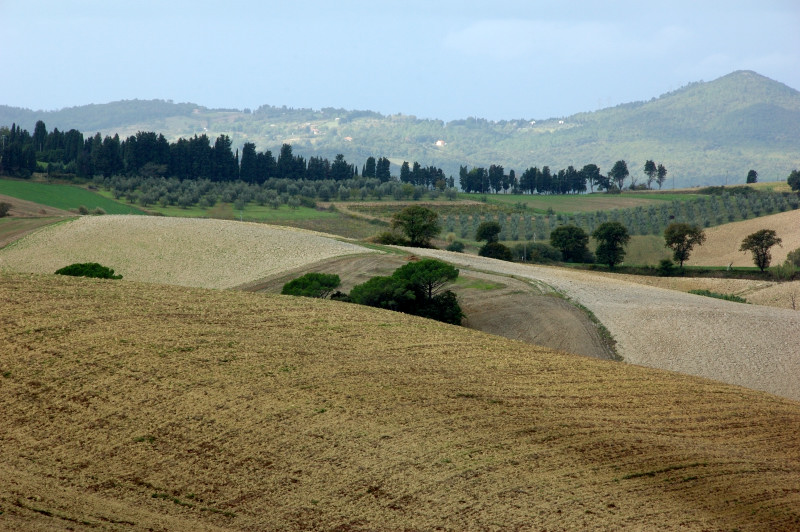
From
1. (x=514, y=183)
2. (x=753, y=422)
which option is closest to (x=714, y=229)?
(x=514, y=183)

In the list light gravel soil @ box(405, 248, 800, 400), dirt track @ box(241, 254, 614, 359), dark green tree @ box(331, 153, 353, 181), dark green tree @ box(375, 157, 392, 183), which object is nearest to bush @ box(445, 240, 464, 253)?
dirt track @ box(241, 254, 614, 359)

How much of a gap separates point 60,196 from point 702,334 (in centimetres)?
8554

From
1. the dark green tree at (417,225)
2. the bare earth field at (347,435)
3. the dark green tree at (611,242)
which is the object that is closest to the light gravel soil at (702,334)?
the bare earth field at (347,435)

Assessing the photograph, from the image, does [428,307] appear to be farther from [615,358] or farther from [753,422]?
[753,422]

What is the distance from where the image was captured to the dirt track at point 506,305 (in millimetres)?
40062

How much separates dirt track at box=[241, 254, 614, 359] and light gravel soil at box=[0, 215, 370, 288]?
3.39 meters

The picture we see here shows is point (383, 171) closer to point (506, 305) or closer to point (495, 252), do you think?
point (495, 252)

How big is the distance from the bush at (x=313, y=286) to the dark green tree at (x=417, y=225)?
3556 cm

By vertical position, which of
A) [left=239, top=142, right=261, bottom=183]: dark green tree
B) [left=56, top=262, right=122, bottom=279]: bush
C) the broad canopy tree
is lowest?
[left=56, top=262, right=122, bottom=279]: bush

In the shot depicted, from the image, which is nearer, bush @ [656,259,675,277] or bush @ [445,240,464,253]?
bush @ [656,259,675,277]

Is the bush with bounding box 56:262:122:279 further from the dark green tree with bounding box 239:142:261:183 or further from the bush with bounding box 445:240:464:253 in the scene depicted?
the dark green tree with bounding box 239:142:261:183

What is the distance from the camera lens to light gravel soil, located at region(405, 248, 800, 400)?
3591 cm

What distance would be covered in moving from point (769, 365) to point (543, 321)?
11503 mm

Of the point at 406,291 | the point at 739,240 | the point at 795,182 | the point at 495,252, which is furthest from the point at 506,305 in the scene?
the point at 795,182
